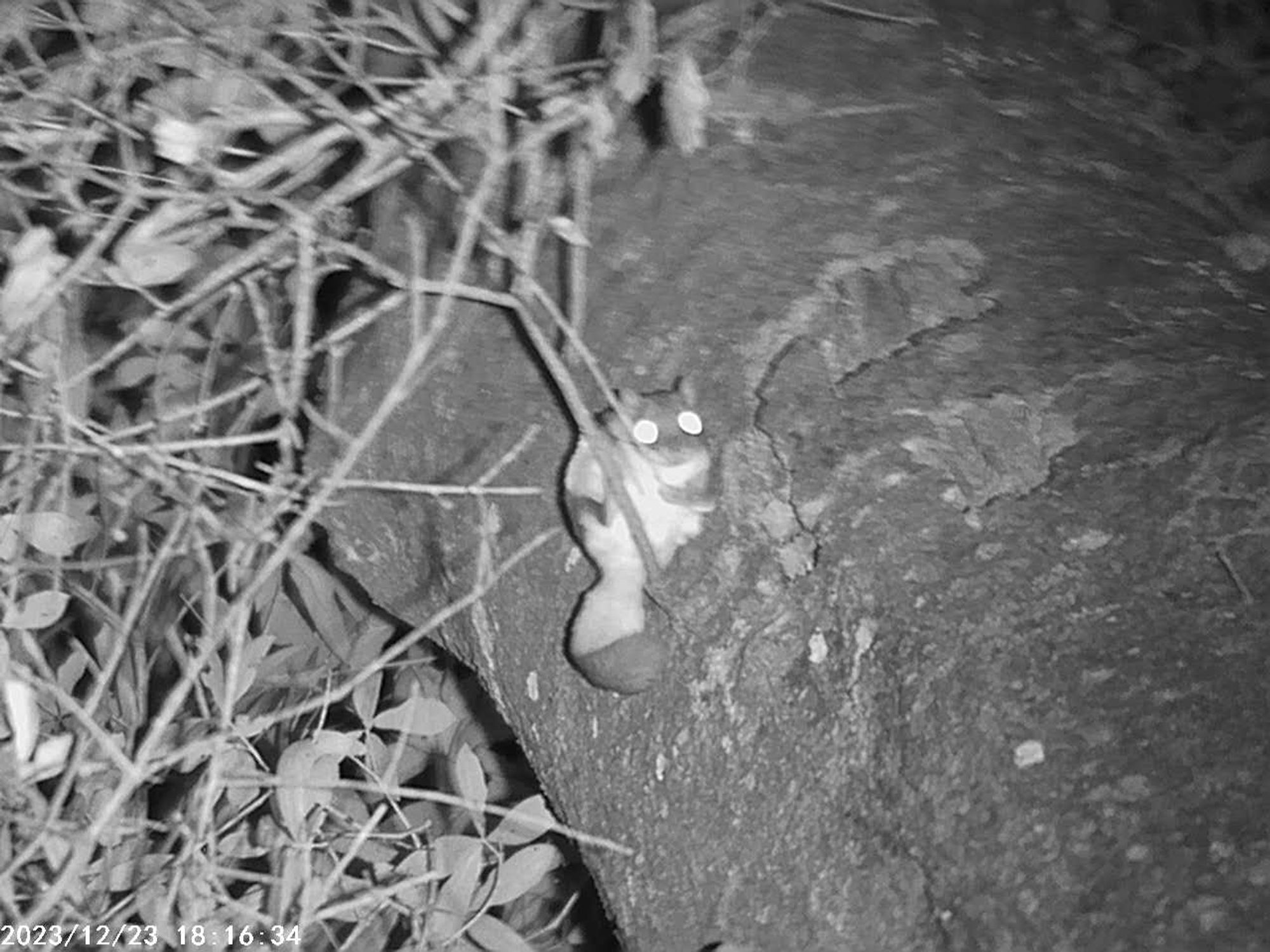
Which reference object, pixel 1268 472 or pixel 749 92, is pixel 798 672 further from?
pixel 749 92

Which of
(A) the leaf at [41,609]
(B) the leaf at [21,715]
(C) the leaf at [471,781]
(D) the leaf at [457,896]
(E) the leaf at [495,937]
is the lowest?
(E) the leaf at [495,937]

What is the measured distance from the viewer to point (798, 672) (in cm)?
92

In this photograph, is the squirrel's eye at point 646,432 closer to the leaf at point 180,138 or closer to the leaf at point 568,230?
the leaf at point 568,230

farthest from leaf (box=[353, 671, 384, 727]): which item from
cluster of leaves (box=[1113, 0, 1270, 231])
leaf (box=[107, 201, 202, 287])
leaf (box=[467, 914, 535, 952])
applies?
cluster of leaves (box=[1113, 0, 1270, 231])

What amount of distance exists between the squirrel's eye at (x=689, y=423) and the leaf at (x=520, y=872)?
1.50 ft

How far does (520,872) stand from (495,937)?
0.07 m

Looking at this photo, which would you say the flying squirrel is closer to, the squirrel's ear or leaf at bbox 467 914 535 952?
the squirrel's ear

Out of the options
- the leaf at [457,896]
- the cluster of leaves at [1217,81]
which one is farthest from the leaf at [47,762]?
the cluster of leaves at [1217,81]

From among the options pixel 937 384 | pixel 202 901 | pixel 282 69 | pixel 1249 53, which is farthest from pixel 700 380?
pixel 1249 53

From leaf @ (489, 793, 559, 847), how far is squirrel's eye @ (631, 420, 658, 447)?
0.41 meters

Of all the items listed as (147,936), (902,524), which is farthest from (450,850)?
(902,524)

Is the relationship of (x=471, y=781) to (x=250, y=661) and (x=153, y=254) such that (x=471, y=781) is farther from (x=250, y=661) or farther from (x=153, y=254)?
(x=153, y=254)

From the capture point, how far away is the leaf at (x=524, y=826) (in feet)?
3.88

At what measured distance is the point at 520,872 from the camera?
1.17 meters
